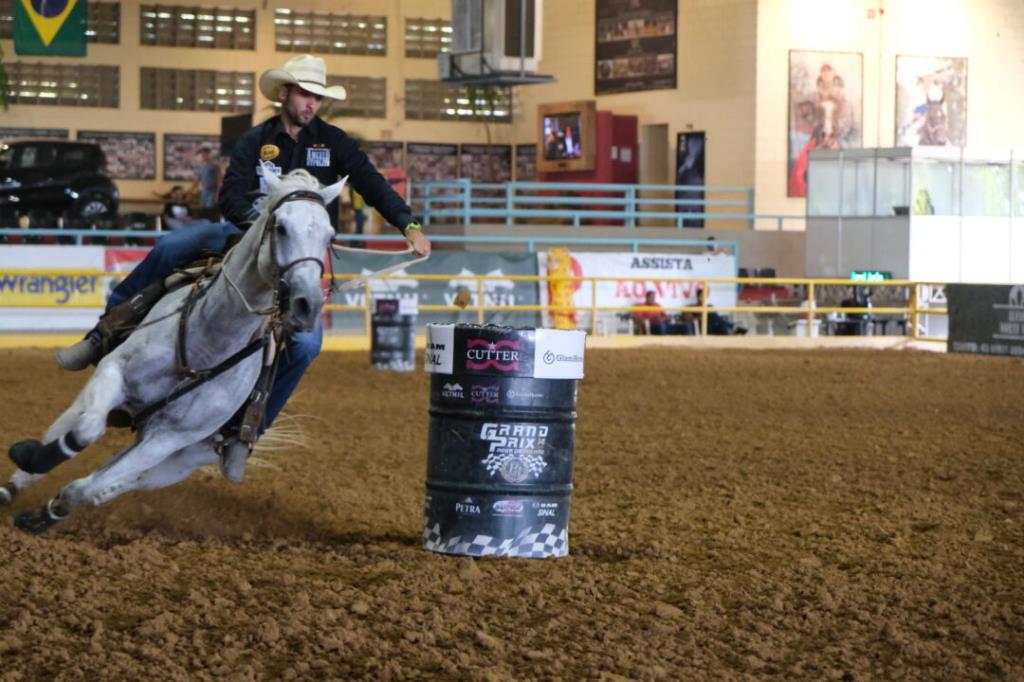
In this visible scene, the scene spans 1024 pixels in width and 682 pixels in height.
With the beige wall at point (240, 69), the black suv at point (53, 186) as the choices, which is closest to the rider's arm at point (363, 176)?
the black suv at point (53, 186)

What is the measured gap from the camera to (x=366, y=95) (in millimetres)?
38406

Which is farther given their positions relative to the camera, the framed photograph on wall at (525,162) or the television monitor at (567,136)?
the framed photograph on wall at (525,162)

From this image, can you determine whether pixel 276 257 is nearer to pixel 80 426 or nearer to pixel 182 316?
pixel 182 316

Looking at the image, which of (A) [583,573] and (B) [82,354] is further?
(B) [82,354]

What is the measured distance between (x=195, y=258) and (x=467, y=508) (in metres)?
1.76

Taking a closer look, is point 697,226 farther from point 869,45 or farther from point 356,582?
point 356,582

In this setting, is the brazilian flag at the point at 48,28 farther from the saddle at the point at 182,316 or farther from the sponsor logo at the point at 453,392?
the sponsor logo at the point at 453,392

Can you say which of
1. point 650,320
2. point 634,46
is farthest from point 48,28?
point 634,46

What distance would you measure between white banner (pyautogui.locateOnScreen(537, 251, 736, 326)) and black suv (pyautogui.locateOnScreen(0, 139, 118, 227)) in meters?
9.66

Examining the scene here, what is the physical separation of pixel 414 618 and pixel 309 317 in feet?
3.80

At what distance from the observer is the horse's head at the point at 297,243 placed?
215 inches

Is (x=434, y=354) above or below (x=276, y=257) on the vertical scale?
below

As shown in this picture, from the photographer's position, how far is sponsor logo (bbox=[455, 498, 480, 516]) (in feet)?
20.8

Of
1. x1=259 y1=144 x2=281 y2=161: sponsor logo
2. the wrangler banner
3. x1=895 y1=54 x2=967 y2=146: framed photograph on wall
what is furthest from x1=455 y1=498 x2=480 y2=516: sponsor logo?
x1=895 y1=54 x2=967 y2=146: framed photograph on wall
